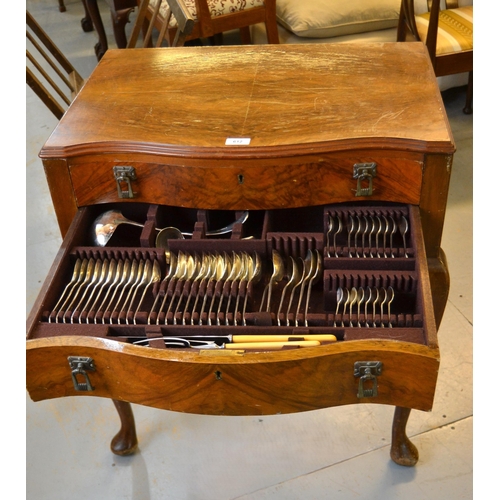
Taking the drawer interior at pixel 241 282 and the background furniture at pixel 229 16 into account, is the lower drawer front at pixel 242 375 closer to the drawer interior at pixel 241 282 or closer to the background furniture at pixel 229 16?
the drawer interior at pixel 241 282

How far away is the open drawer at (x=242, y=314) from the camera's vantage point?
97 centimetres

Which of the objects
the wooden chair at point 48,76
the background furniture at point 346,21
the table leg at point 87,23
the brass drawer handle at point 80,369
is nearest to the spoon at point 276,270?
the brass drawer handle at point 80,369

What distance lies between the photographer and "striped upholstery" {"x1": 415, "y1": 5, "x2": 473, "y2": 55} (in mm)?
2309

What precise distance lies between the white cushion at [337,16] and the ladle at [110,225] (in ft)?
5.01

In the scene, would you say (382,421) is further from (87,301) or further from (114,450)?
(87,301)

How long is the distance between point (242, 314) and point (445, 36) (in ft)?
5.54

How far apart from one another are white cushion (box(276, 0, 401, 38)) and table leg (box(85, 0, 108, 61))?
3.26 feet

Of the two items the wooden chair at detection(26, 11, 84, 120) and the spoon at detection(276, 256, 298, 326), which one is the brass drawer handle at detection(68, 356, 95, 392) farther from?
the wooden chair at detection(26, 11, 84, 120)

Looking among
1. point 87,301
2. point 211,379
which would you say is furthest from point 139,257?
point 211,379

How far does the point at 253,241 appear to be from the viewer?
1.21 meters

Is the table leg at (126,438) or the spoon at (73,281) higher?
the spoon at (73,281)

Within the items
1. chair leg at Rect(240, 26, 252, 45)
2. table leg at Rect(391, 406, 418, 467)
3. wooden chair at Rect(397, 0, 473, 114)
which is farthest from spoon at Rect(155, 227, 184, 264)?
chair leg at Rect(240, 26, 252, 45)

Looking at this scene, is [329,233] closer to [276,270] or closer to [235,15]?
[276,270]

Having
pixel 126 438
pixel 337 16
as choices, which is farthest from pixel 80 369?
pixel 337 16
